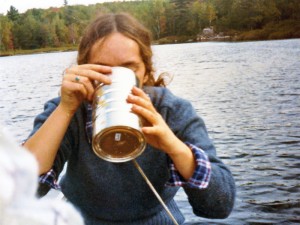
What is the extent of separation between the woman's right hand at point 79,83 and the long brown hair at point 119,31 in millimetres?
343

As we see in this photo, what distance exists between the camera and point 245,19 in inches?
2394

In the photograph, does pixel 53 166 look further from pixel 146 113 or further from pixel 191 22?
pixel 191 22

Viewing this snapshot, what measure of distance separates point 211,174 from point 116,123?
46 cm

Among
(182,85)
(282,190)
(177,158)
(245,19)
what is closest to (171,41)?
(245,19)

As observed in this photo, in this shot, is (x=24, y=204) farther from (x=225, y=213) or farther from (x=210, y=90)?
(x=210, y=90)

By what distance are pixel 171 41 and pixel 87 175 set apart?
235 feet

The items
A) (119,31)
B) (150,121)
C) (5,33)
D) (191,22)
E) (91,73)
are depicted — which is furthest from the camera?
(191,22)

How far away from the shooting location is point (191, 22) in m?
70.8

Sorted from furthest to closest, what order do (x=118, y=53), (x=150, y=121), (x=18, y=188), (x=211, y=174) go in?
1. (x=118, y=53)
2. (x=211, y=174)
3. (x=150, y=121)
4. (x=18, y=188)

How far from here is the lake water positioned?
17.7 feet

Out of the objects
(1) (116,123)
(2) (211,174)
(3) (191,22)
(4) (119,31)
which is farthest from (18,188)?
(3) (191,22)

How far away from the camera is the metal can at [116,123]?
1024 mm

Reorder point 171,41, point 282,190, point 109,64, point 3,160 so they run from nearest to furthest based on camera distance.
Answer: point 3,160 → point 109,64 → point 282,190 → point 171,41

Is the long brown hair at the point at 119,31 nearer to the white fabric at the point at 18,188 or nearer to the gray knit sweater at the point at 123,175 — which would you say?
the gray knit sweater at the point at 123,175
